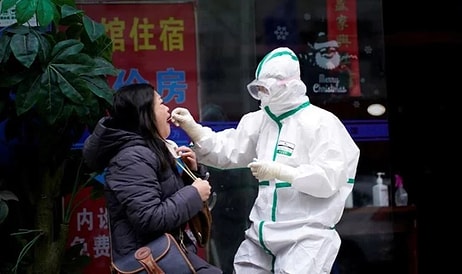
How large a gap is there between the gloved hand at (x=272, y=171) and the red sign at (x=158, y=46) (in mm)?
1735

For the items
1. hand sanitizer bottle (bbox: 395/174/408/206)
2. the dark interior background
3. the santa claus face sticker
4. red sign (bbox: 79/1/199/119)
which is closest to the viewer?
red sign (bbox: 79/1/199/119)

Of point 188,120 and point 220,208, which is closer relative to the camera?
point 188,120

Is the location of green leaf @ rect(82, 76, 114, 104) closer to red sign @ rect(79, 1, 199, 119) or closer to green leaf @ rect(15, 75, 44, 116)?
green leaf @ rect(15, 75, 44, 116)

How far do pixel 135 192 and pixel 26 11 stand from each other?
4.08 feet

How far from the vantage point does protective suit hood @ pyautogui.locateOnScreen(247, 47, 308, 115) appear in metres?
3.78

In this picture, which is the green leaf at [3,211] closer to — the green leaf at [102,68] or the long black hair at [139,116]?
the green leaf at [102,68]

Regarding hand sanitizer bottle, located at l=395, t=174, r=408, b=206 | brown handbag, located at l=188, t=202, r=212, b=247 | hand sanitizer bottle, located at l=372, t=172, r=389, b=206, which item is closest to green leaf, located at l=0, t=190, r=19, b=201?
brown handbag, located at l=188, t=202, r=212, b=247

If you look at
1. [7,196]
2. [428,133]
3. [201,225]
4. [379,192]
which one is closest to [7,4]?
[7,196]

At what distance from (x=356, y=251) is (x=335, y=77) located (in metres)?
1.18

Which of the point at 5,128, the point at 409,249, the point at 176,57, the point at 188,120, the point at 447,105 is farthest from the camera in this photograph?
the point at 447,105

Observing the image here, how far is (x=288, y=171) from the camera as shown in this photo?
364 cm

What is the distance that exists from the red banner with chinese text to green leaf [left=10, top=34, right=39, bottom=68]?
2203 mm

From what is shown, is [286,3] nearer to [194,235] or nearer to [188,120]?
[188,120]

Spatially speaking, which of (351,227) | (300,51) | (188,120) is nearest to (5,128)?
(188,120)
